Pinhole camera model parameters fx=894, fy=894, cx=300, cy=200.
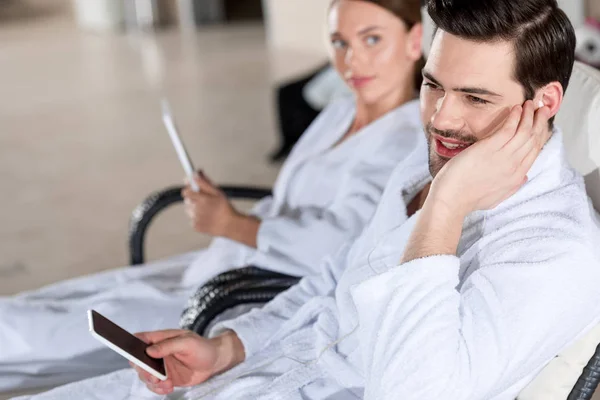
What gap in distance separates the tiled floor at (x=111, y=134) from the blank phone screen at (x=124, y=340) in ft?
6.55

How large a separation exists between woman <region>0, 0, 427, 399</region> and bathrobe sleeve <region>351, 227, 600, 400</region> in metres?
0.72

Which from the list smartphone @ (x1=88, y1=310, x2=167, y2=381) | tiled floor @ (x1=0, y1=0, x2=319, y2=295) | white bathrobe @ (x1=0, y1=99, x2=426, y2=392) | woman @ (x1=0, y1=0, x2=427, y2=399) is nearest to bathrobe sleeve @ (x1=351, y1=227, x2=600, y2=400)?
smartphone @ (x1=88, y1=310, x2=167, y2=381)

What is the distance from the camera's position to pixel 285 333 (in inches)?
70.0

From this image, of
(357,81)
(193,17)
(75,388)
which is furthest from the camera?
(193,17)

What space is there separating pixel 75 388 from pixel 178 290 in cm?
54

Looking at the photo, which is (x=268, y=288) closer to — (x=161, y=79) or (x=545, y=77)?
(x=545, y=77)

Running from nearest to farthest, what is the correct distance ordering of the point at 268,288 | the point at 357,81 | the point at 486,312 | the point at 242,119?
the point at 486,312 → the point at 268,288 → the point at 357,81 → the point at 242,119

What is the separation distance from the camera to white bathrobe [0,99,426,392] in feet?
6.51

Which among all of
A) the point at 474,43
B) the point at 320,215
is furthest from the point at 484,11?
the point at 320,215

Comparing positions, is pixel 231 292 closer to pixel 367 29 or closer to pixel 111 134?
pixel 367 29

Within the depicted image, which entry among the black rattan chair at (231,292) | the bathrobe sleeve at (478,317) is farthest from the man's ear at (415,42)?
the bathrobe sleeve at (478,317)

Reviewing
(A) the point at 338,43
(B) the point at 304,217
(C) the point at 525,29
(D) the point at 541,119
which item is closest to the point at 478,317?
(D) the point at 541,119

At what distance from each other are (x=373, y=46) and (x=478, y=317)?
1028mm

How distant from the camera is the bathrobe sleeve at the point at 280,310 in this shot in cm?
177
